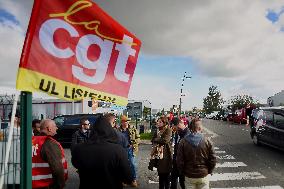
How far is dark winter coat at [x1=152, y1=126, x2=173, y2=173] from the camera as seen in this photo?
26.6 feet

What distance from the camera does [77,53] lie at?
424 centimetres

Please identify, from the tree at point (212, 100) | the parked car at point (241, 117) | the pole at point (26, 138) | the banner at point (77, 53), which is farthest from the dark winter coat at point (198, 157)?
the tree at point (212, 100)

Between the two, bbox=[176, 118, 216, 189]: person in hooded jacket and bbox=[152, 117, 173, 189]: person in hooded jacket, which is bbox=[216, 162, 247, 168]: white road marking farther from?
bbox=[176, 118, 216, 189]: person in hooded jacket

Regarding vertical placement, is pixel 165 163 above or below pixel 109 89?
below

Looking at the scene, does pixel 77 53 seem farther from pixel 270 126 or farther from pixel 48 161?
pixel 270 126

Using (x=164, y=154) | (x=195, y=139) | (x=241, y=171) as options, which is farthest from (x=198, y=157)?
(x=241, y=171)

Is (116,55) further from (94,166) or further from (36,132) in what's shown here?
(36,132)

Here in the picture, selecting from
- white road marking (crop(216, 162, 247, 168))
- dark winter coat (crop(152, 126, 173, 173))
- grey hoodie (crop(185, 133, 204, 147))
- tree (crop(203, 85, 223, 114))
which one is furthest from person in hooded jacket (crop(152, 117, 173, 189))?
tree (crop(203, 85, 223, 114))

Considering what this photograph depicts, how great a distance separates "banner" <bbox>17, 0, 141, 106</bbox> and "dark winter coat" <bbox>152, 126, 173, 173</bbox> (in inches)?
144

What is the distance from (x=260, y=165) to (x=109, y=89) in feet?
32.2

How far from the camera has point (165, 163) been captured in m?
8.12

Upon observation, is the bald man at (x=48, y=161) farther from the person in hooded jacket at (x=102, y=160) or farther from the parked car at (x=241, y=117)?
the parked car at (x=241, y=117)

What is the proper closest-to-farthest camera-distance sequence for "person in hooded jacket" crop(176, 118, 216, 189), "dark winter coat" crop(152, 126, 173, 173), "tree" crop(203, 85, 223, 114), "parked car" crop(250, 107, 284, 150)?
"person in hooded jacket" crop(176, 118, 216, 189) < "dark winter coat" crop(152, 126, 173, 173) < "parked car" crop(250, 107, 284, 150) < "tree" crop(203, 85, 223, 114)

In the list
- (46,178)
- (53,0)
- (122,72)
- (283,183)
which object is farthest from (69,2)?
(283,183)
